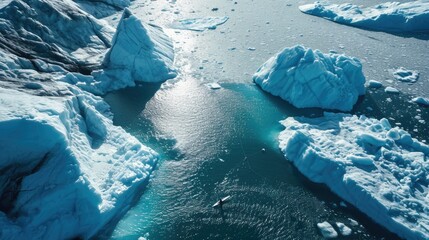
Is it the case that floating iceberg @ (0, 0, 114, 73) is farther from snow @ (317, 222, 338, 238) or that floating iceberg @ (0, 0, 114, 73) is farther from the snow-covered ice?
snow @ (317, 222, 338, 238)

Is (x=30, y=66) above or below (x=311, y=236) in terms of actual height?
above

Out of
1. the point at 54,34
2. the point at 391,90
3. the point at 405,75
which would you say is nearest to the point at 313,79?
the point at 391,90

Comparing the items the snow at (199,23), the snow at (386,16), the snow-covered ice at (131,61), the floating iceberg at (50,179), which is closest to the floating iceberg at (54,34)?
the snow-covered ice at (131,61)

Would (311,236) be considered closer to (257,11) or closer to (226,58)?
(226,58)

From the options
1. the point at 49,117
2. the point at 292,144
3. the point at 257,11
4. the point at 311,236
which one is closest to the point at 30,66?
the point at 49,117

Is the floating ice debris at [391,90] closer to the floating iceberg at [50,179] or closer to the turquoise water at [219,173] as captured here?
the turquoise water at [219,173]

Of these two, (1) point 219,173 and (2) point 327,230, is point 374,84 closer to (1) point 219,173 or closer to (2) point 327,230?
(2) point 327,230
